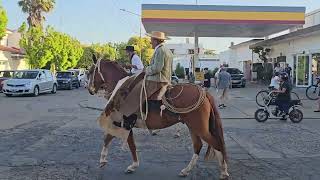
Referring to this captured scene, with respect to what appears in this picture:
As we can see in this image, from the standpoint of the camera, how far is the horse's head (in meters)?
8.09

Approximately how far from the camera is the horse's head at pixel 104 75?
8.09 meters

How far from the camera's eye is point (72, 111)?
18.8 meters

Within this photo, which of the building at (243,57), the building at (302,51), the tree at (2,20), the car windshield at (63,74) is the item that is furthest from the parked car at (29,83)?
the building at (243,57)

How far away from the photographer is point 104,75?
8.17 metres

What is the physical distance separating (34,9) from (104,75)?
182 ft

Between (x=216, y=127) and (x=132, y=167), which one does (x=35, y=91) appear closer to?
(x=132, y=167)

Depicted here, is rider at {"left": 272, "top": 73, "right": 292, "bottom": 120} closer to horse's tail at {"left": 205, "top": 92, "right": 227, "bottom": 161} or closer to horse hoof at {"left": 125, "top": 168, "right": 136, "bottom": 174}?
horse's tail at {"left": 205, "top": 92, "right": 227, "bottom": 161}

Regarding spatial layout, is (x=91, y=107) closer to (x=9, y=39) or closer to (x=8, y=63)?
(x=8, y=63)

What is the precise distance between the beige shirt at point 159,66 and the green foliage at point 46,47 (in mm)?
45587

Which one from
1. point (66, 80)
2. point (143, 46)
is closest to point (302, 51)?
point (66, 80)

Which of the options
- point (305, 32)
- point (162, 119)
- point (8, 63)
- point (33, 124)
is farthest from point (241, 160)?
point (8, 63)

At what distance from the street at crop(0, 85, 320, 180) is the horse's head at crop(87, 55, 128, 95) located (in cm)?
134

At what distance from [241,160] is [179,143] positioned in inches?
83.7

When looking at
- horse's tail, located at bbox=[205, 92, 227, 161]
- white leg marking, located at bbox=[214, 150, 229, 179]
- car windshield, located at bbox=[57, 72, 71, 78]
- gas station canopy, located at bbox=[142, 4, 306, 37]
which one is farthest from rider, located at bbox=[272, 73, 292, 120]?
car windshield, located at bbox=[57, 72, 71, 78]
